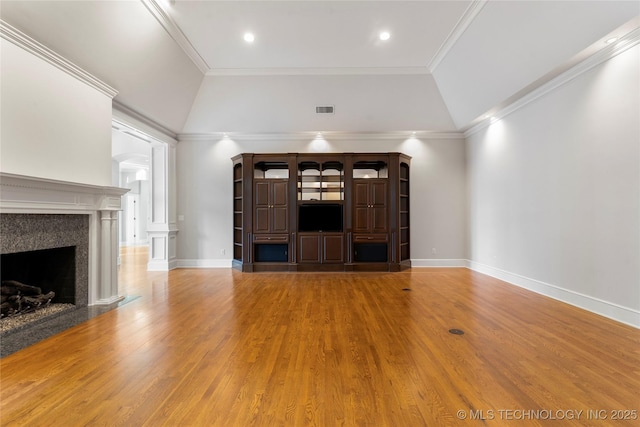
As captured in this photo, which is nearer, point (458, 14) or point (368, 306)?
point (368, 306)

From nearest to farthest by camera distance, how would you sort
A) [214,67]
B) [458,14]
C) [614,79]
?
[614,79] → [458,14] → [214,67]

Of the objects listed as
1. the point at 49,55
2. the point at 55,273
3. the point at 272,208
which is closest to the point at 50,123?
the point at 49,55

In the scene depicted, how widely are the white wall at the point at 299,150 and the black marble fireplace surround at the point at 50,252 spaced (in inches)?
120

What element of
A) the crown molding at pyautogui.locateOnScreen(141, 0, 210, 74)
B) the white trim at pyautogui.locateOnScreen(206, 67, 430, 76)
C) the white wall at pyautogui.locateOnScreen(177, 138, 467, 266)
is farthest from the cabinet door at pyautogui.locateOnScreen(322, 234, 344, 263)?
the crown molding at pyautogui.locateOnScreen(141, 0, 210, 74)

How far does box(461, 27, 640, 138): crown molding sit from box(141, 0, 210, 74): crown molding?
5563 millimetres

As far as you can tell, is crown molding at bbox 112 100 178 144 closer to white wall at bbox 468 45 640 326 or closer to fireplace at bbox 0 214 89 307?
fireplace at bbox 0 214 89 307

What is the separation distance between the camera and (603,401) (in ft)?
6.17

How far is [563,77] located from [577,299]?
10.0ft

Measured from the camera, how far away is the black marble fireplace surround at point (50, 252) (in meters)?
2.97

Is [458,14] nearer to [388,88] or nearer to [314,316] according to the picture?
[388,88]

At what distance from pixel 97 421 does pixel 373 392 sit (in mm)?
1710

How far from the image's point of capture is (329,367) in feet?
7.57

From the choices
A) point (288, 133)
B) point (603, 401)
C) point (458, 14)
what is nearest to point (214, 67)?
point (288, 133)

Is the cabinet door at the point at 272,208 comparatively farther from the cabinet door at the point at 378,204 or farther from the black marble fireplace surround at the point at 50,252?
the black marble fireplace surround at the point at 50,252
